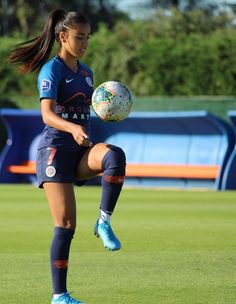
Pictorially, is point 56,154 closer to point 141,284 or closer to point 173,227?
point 141,284

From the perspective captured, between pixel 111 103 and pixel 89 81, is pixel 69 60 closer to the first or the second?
pixel 89 81

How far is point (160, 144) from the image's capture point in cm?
2902

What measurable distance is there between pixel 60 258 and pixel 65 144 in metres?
0.92

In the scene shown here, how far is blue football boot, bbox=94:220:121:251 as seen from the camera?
8062 millimetres

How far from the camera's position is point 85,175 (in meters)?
8.45

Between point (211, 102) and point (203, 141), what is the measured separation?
149 cm

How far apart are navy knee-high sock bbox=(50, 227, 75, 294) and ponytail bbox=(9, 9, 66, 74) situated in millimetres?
1434

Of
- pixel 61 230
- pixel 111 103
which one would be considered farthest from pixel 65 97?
pixel 61 230

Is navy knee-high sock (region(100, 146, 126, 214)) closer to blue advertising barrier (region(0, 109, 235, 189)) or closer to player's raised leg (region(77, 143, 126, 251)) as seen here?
player's raised leg (region(77, 143, 126, 251))

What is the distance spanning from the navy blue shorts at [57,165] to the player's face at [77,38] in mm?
794

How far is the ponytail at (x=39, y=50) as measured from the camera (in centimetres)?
862

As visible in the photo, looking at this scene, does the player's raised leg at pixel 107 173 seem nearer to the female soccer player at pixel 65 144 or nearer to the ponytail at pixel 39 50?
the female soccer player at pixel 65 144

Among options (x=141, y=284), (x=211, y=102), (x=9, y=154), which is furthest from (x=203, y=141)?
(x=141, y=284)

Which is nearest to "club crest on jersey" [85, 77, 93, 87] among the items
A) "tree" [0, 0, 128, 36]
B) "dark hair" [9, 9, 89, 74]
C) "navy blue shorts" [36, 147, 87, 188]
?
"dark hair" [9, 9, 89, 74]
